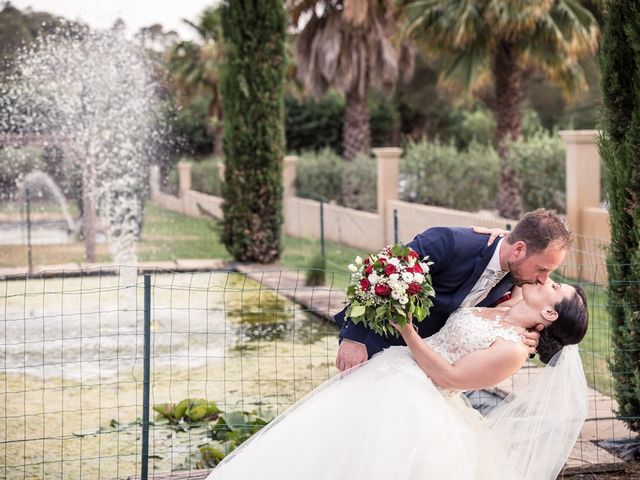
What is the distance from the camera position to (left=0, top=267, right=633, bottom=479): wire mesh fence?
5945 mm

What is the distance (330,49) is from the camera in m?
25.8

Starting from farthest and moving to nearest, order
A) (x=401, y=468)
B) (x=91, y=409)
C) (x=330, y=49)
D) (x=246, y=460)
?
1. (x=330, y=49)
2. (x=91, y=409)
3. (x=246, y=460)
4. (x=401, y=468)

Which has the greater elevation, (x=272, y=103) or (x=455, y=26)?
(x=455, y=26)

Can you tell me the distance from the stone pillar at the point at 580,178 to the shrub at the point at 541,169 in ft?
9.25

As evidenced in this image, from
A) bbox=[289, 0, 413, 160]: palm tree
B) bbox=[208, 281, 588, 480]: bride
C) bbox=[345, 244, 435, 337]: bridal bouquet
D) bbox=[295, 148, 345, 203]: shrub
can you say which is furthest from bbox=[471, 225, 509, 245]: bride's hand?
bbox=[289, 0, 413, 160]: palm tree

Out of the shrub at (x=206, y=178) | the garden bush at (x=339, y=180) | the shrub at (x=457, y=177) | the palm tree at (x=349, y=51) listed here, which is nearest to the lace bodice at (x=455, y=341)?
the shrub at (x=457, y=177)

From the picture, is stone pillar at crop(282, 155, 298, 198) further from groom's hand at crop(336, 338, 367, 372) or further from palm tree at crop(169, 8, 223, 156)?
groom's hand at crop(336, 338, 367, 372)

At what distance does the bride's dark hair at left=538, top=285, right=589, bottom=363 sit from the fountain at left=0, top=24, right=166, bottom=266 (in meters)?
14.8

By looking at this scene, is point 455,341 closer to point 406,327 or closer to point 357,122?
point 406,327

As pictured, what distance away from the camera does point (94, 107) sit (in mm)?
19828

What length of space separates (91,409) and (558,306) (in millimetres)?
4543

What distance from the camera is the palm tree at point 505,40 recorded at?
17.7 metres

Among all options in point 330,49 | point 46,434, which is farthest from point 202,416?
point 330,49

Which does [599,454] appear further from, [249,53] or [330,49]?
[330,49]
